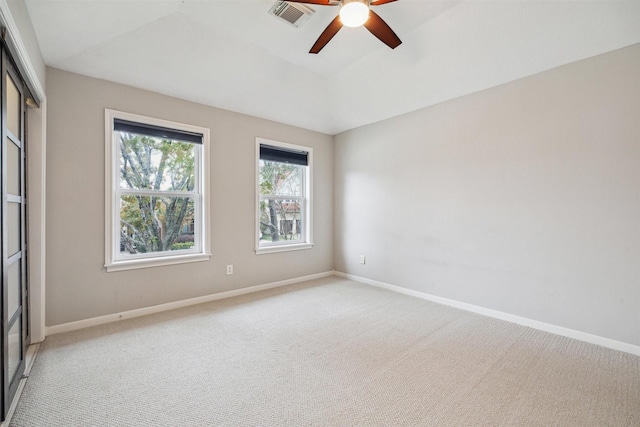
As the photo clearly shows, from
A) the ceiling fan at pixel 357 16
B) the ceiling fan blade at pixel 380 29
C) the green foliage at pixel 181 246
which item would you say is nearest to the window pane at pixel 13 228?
the green foliage at pixel 181 246

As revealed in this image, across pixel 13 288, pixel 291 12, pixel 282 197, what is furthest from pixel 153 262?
pixel 291 12

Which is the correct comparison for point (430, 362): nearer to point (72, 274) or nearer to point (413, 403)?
point (413, 403)

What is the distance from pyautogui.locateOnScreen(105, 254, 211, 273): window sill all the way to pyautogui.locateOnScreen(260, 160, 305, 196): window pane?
1.26m

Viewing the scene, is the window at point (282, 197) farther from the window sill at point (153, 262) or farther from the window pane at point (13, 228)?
the window pane at point (13, 228)

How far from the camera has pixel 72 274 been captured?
109 inches

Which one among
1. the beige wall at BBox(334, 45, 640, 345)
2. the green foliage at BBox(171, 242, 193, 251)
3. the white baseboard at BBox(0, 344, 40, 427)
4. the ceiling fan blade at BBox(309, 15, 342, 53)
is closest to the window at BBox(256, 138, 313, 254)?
the green foliage at BBox(171, 242, 193, 251)

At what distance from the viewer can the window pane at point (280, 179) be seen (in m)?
4.27

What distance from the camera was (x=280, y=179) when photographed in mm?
4469

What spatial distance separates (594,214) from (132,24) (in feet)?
13.8

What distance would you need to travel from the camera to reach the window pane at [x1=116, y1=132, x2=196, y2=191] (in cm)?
314

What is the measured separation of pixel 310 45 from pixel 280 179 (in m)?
1.93

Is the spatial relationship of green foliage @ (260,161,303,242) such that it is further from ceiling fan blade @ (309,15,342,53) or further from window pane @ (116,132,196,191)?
ceiling fan blade @ (309,15,342,53)

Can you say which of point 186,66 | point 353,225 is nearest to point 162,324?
point 186,66

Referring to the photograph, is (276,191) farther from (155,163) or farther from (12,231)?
(12,231)
